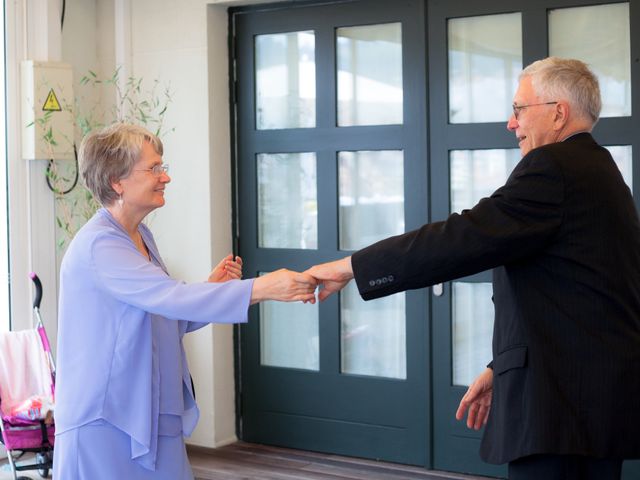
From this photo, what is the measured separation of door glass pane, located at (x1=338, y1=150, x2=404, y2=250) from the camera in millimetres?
4754

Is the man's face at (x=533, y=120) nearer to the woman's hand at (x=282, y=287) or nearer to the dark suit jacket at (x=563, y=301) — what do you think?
the dark suit jacket at (x=563, y=301)

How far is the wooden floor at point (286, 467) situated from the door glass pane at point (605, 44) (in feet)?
6.07

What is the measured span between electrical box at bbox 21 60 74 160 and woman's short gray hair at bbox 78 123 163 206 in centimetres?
234

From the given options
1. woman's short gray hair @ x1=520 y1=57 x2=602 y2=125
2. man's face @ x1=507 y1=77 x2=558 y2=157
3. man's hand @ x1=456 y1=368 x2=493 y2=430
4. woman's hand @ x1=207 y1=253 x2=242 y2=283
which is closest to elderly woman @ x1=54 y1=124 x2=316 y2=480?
woman's hand @ x1=207 y1=253 x2=242 y2=283

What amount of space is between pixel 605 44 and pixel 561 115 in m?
2.02

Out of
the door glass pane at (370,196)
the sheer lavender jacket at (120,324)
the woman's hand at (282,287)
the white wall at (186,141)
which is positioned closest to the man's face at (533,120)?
the woman's hand at (282,287)

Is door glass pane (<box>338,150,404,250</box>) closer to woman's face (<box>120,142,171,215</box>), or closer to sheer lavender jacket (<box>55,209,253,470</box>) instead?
woman's face (<box>120,142,171,215</box>)

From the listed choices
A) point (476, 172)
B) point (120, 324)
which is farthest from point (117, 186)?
point (476, 172)

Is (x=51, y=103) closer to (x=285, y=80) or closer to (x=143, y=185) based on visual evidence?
(x=285, y=80)

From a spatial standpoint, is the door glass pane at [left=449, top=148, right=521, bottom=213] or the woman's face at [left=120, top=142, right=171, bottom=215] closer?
the woman's face at [left=120, top=142, right=171, bottom=215]

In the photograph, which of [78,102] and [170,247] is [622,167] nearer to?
[170,247]

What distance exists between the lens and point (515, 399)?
2.24 m

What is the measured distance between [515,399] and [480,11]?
262cm

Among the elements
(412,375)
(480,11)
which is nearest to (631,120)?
(480,11)
